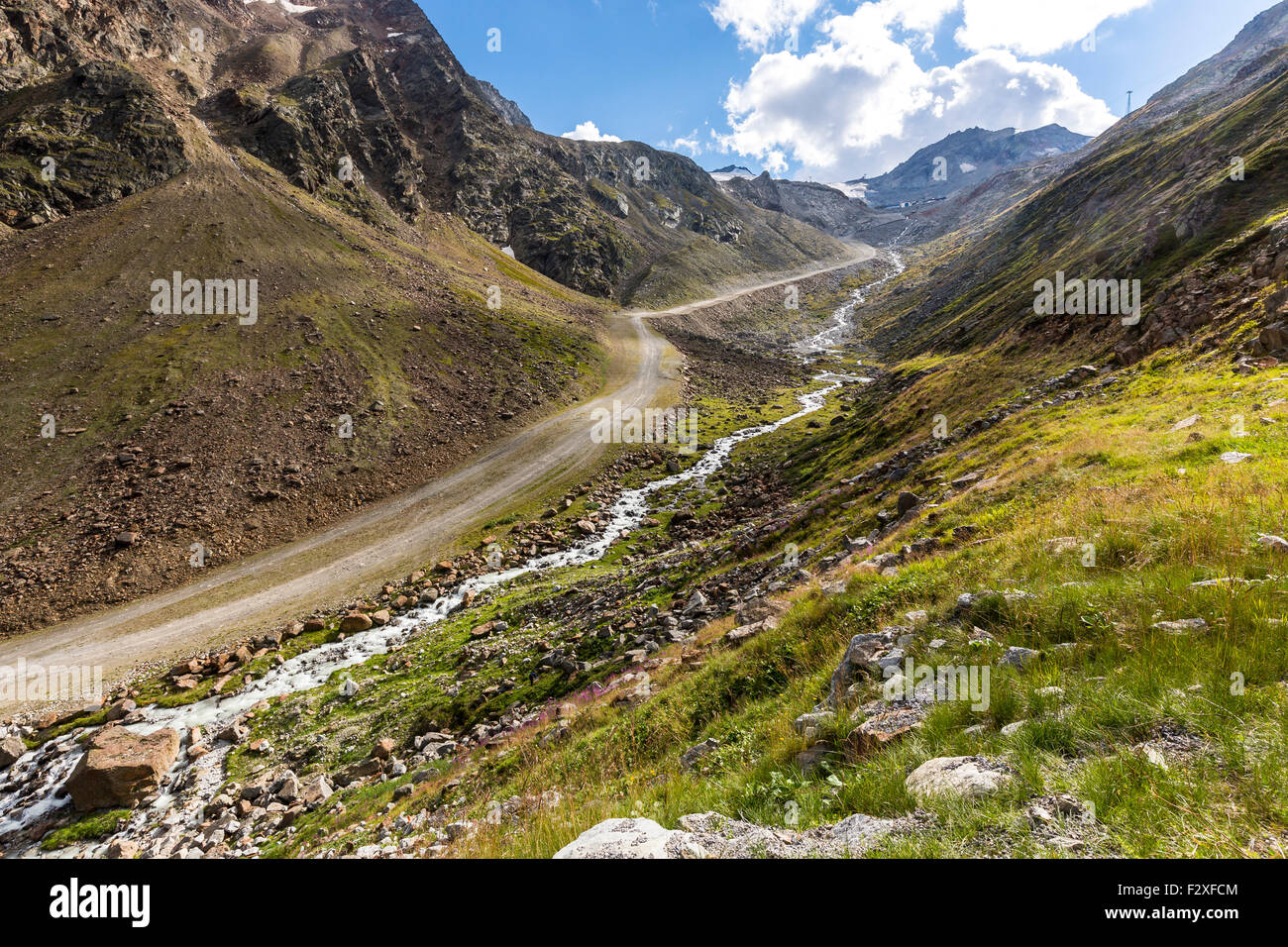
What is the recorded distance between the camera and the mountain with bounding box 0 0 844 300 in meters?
52.8

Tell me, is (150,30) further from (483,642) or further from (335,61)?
(483,642)

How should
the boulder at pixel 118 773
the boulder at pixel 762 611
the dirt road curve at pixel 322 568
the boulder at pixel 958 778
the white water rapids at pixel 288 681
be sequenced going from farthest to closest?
the dirt road curve at pixel 322 568
the white water rapids at pixel 288 681
the boulder at pixel 118 773
the boulder at pixel 762 611
the boulder at pixel 958 778

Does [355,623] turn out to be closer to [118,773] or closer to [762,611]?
[118,773]

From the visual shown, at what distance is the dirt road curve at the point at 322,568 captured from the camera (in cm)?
2145

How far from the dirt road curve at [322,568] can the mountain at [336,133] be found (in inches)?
1852

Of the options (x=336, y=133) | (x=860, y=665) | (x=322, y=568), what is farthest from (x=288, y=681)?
(x=336, y=133)

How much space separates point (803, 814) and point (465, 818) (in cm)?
670

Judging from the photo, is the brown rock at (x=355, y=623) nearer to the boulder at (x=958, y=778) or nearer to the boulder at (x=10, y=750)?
the boulder at (x=10, y=750)

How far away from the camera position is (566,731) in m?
11.0

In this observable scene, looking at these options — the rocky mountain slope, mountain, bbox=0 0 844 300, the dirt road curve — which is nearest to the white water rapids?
the rocky mountain slope

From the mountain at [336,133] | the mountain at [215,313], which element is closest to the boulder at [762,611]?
the mountain at [215,313]

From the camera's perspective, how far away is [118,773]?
13695 millimetres
